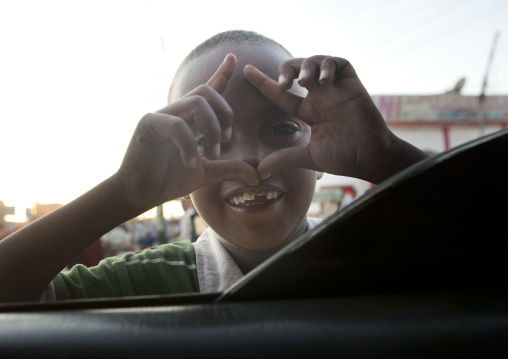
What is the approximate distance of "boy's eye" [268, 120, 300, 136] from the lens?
3.76 feet

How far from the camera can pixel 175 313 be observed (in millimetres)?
370

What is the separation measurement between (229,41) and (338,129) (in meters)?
0.55

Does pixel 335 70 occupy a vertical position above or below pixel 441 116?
Result: above

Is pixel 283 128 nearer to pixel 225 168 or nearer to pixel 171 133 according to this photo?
pixel 225 168

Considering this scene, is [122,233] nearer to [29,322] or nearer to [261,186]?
[261,186]

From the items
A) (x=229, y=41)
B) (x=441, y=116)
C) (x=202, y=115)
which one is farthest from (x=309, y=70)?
(x=441, y=116)

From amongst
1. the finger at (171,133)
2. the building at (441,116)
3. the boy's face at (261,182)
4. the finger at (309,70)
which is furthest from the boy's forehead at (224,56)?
the building at (441,116)

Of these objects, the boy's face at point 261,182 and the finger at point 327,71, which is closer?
the finger at point 327,71

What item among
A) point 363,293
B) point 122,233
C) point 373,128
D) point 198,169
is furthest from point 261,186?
point 122,233

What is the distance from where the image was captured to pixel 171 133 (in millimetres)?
790

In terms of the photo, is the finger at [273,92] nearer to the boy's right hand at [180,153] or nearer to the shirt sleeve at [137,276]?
the boy's right hand at [180,153]

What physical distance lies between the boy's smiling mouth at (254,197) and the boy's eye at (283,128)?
166 mm

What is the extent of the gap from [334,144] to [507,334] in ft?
2.31

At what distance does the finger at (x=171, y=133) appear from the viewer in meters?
0.79
